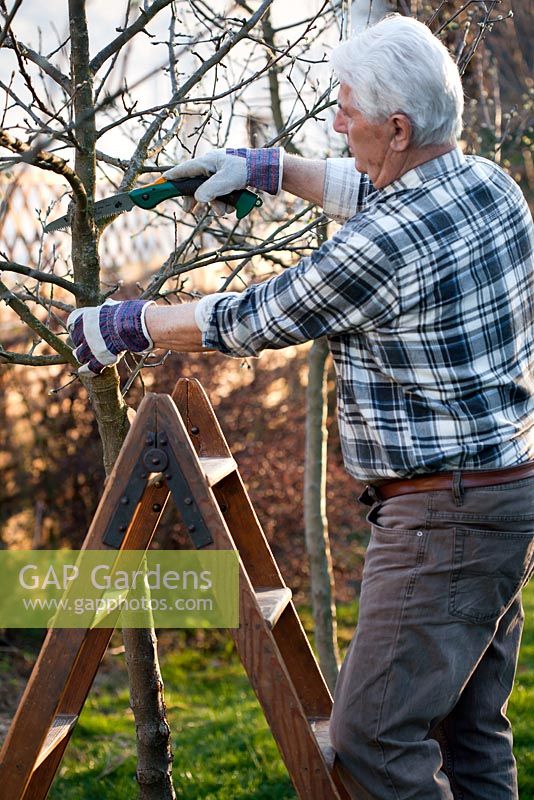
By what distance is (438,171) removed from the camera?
199 centimetres

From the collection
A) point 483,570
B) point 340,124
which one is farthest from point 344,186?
point 483,570

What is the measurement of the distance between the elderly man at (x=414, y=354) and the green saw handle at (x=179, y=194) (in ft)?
1.47

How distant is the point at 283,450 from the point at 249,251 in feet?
9.92

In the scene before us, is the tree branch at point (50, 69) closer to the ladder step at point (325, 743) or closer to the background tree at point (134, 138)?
the background tree at point (134, 138)

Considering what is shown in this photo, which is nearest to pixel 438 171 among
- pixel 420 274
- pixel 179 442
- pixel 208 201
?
pixel 420 274

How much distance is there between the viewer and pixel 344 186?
249 centimetres

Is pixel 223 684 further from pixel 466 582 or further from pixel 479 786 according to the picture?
pixel 466 582

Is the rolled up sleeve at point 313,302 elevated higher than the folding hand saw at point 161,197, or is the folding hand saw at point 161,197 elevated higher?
the folding hand saw at point 161,197

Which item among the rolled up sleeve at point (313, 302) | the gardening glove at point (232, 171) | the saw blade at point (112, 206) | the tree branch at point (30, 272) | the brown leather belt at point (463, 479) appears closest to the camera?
the rolled up sleeve at point (313, 302)

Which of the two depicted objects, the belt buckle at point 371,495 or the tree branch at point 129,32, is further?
the tree branch at point 129,32

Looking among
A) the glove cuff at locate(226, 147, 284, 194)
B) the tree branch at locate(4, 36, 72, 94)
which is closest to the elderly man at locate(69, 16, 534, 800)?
the glove cuff at locate(226, 147, 284, 194)

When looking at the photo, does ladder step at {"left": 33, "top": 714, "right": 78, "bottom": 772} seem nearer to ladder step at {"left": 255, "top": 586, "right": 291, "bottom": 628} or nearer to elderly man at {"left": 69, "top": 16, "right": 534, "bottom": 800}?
ladder step at {"left": 255, "top": 586, "right": 291, "bottom": 628}

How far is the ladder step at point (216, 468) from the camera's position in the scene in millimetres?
2194

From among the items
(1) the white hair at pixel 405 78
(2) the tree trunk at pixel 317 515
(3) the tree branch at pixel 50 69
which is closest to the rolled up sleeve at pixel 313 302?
Result: (1) the white hair at pixel 405 78
